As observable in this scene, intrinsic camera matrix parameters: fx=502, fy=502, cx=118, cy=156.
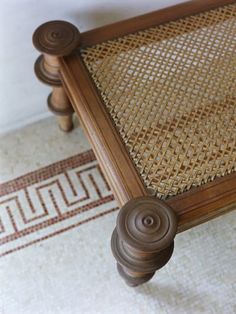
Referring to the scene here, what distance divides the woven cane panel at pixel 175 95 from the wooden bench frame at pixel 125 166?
0.01 metres

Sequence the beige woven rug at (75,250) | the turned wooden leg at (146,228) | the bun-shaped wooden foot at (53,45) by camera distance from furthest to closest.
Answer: the beige woven rug at (75,250) → the bun-shaped wooden foot at (53,45) → the turned wooden leg at (146,228)

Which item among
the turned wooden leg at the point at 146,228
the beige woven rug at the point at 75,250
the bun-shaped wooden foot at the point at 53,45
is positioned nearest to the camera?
the turned wooden leg at the point at 146,228

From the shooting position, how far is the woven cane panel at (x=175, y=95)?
2.42 ft

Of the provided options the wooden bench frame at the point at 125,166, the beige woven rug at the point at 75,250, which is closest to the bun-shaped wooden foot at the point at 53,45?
the wooden bench frame at the point at 125,166

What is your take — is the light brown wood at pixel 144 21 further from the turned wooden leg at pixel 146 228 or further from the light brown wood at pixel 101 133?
the turned wooden leg at pixel 146 228

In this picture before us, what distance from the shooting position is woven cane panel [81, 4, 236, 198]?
2.42 feet

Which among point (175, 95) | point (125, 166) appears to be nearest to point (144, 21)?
point (175, 95)

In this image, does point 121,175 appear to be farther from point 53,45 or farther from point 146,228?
point 53,45

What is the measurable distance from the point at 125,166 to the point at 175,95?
0.15 m

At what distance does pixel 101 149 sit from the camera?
75 cm

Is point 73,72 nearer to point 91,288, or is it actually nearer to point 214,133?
point 214,133

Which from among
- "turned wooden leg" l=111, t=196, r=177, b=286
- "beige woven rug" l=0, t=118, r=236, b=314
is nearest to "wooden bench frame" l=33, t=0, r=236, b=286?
"turned wooden leg" l=111, t=196, r=177, b=286

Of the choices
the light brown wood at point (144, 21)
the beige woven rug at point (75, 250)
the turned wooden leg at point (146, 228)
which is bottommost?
the beige woven rug at point (75, 250)

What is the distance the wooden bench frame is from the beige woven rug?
0.11 metres
